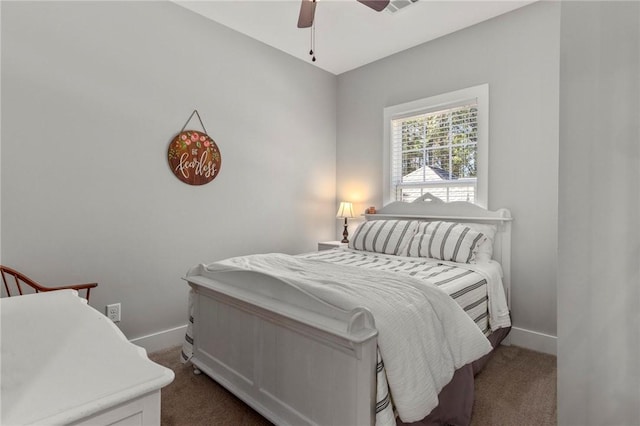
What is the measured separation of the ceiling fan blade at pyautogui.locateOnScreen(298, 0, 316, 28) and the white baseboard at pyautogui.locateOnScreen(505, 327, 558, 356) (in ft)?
9.74

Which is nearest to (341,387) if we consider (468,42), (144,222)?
(144,222)

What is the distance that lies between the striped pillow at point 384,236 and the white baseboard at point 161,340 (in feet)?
5.69

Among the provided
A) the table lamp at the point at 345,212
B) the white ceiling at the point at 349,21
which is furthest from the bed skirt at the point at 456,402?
the white ceiling at the point at 349,21

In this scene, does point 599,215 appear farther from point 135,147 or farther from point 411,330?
point 135,147

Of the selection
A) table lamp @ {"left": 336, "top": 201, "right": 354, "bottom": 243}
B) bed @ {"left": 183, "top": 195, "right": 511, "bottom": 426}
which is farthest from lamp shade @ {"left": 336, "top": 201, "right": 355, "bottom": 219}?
bed @ {"left": 183, "top": 195, "right": 511, "bottom": 426}

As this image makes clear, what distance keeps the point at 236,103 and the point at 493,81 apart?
2361 millimetres

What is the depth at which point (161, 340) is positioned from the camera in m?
2.77

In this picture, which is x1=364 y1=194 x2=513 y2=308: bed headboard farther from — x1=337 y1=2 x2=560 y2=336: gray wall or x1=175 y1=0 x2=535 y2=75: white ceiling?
x1=175 y1=0 x2=535 y2=75: white ceiling

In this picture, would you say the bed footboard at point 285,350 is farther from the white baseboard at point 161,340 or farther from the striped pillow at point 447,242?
the striped pillow at point 447,242

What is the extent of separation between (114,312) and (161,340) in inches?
18.2

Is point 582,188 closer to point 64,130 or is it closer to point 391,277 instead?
point 391,277

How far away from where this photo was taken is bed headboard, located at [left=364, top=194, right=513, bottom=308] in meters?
2.87

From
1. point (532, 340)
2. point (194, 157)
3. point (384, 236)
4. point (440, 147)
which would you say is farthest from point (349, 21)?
point (532, 340)

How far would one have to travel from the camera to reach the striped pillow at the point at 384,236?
119 inches
